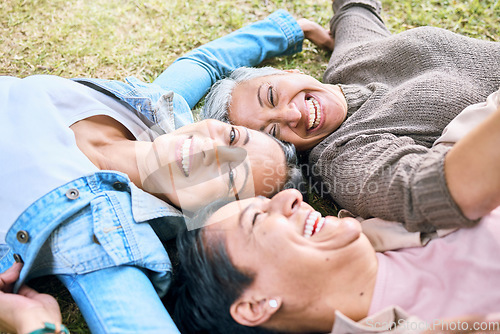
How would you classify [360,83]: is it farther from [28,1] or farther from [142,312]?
[28,1]

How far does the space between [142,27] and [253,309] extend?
2367mm

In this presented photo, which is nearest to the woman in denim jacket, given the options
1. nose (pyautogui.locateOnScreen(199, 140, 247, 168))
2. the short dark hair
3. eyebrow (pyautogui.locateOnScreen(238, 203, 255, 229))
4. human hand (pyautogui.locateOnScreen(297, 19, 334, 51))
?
nose (pyautogui.locateOnScreen(199, 140, 247, 168))

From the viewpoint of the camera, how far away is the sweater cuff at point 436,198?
57.9 inches

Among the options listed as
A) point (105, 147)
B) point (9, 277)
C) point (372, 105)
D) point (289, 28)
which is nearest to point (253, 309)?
point (9, 277)

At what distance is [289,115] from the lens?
2.20m

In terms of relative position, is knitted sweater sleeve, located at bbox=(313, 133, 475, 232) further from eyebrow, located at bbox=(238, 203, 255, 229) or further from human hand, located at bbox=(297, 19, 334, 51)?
human hand, located at bbox=(297, 19, 334, 51)

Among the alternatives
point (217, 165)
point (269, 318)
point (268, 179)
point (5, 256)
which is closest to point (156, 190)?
point (217, 165)

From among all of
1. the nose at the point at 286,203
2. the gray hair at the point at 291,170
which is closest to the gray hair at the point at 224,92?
the gray hair at the point at 291,170

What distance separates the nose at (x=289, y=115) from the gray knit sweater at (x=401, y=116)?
8.9 inches

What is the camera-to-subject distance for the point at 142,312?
1.62 meters

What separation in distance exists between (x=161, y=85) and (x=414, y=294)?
1870mm

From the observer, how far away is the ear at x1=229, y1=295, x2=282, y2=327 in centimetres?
151

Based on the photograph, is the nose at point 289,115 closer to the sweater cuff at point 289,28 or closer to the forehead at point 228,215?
the forehead at point 228,215

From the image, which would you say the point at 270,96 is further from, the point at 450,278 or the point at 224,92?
the point at 450,278
